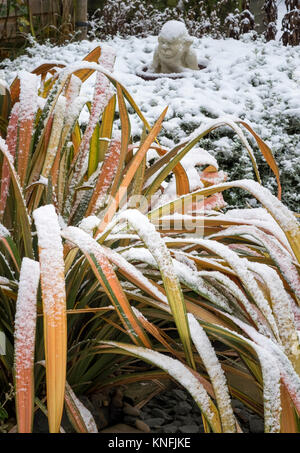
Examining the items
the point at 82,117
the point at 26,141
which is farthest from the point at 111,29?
the point at 26,141

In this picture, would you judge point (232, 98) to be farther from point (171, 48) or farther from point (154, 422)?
point (154, 422)

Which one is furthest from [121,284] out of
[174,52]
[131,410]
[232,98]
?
[174,52]

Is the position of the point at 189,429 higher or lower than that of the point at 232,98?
lower

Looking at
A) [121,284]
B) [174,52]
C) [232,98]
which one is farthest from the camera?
[174,52]

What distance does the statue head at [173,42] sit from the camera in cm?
401

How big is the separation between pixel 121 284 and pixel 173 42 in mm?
3346

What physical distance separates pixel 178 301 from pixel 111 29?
23.8 ft

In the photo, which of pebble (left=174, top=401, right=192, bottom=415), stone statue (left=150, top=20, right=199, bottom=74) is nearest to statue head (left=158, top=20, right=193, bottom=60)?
stone statue (left=150, top=20, right=199, bottom=74)

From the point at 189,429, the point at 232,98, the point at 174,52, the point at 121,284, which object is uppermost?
the point at 174,52

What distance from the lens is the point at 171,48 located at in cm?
400

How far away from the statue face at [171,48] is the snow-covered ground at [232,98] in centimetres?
22

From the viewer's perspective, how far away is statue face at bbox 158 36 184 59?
13.1 ft

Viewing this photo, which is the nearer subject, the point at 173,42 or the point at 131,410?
the point at 131,410
